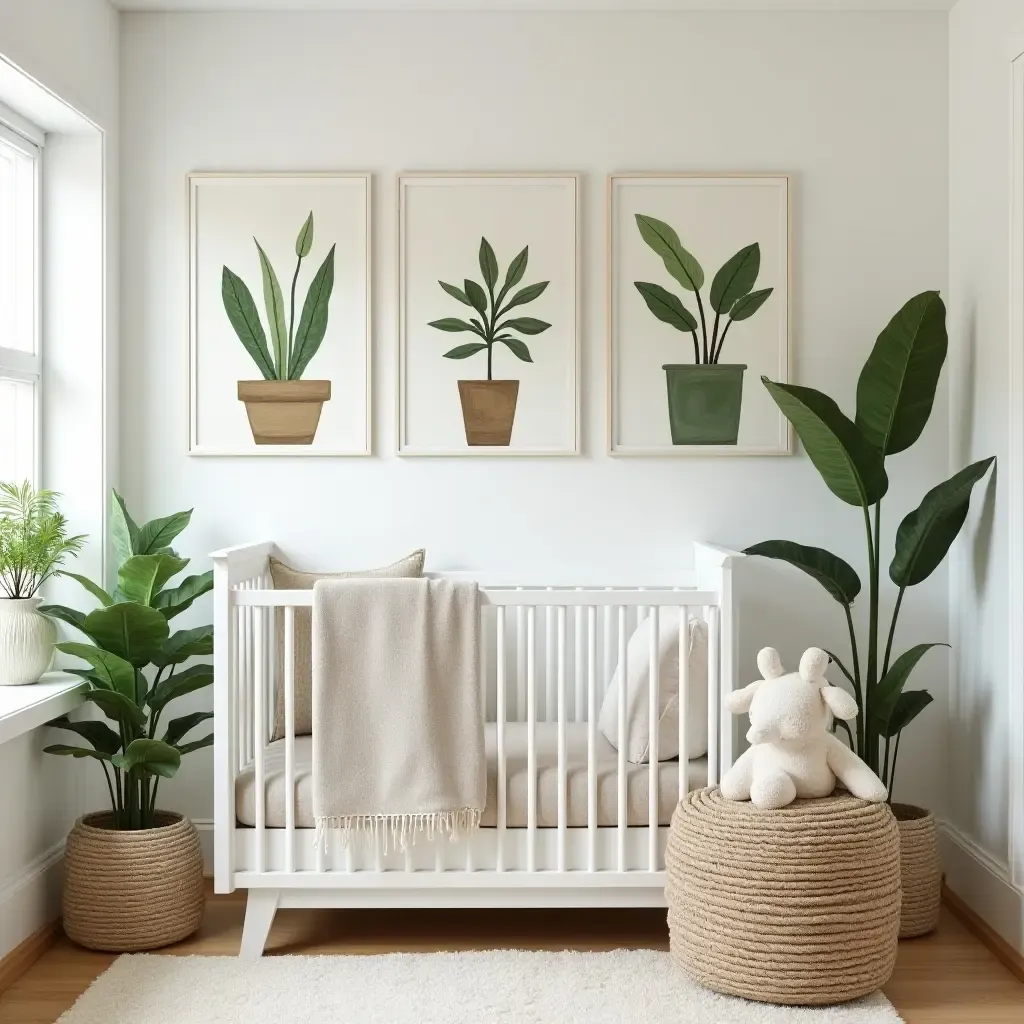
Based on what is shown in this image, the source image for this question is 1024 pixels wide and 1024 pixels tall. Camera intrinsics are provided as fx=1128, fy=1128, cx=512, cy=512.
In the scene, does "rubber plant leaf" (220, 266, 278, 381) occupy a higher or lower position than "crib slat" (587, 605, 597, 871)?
higher

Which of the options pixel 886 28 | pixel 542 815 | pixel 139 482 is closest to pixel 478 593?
pixel 542 815

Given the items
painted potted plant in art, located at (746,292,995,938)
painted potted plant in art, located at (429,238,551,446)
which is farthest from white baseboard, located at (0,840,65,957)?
painted potted plant in art, located at (746,292,995,938)

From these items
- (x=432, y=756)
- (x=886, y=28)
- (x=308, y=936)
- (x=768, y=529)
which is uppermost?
(x=886, y=28)

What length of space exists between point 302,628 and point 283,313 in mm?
874

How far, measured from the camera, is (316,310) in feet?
10.1

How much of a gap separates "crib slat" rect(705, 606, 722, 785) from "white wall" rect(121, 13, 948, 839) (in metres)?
0.61

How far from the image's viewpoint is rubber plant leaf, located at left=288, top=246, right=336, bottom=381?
122 inches

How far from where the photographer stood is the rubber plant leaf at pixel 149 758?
2596 mm

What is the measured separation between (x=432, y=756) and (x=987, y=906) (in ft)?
4.62

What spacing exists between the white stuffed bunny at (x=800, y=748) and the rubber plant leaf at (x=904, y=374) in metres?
0.69

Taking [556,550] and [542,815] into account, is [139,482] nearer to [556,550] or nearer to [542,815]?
[556,550]

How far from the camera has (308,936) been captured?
2676 millimetres

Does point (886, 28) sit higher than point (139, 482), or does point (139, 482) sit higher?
point (886, 28)

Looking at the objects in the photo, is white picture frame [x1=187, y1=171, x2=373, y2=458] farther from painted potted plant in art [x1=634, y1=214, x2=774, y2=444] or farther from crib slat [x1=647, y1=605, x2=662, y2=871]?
crib slat [x1=647, y1=605, x2=662, y2=871]
